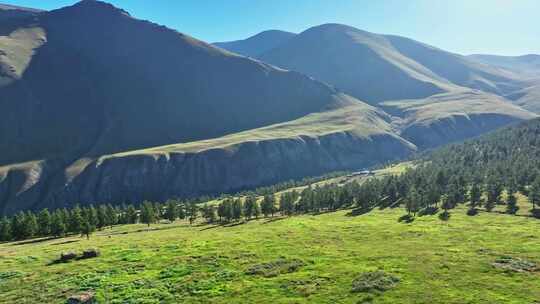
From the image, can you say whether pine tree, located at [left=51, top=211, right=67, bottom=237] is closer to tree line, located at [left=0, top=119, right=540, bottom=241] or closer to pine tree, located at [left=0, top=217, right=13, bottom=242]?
tree line, located at [left=0, top=119, right=540, bottom=241]

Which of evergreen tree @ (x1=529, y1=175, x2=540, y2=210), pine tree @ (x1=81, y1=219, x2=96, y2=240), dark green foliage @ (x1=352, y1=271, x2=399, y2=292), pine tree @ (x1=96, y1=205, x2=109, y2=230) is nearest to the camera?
dark green foliage @ (x1=352, y1=271, x2=399, y2=292)

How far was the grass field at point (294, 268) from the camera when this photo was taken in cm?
5406

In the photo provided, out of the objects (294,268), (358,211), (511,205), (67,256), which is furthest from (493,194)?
(67,256)

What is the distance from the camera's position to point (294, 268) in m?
67.0

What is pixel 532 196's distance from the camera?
136 metres

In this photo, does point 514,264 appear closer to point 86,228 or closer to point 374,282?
point 374,282

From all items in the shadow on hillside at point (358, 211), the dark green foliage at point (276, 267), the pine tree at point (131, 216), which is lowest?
the pine tree at point (131, 216)

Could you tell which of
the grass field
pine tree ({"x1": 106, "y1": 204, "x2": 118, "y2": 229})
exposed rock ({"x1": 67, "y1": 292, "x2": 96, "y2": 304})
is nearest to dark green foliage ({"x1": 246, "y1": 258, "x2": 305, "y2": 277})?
the grass field

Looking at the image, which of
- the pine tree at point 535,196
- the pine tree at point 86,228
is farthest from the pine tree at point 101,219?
the pine tree at point 535,196

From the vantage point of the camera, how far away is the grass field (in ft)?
177

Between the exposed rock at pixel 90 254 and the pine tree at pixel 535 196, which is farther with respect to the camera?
the pine tree at pixel 535 196

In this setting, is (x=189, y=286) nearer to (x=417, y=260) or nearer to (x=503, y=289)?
(x=417, y=260)

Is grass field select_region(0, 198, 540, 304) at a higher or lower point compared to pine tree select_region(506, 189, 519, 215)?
higher

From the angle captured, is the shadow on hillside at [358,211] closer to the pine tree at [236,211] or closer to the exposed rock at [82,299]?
the pine tree at [236,211]
